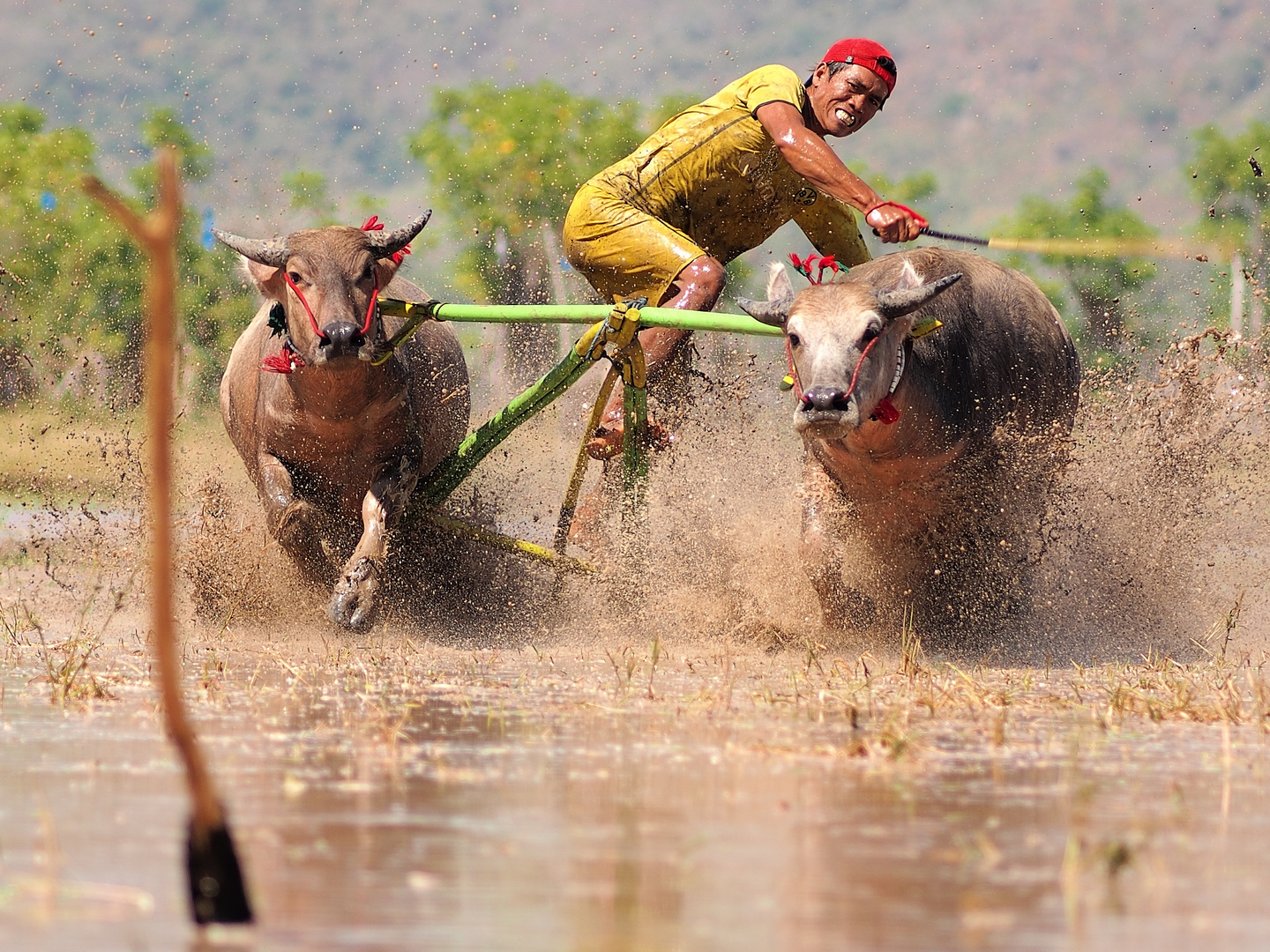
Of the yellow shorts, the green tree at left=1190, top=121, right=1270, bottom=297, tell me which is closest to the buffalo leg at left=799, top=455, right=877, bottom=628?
the yellow shorts

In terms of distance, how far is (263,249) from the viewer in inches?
328

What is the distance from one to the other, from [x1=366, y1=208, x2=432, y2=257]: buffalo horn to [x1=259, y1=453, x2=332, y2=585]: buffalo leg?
1.16m

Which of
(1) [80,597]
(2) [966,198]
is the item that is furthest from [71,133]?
(2) [966,198]

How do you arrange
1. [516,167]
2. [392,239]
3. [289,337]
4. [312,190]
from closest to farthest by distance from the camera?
[289,337] < [392,239] < [516,167] < [312,190]

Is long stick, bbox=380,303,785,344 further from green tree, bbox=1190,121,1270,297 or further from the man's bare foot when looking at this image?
green tree, bbox=1190,121,1270,297

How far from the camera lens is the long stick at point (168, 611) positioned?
3.16 metres

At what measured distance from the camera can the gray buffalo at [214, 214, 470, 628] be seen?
8258 millimetres

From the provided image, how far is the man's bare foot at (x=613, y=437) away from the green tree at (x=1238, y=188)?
53425 millimetres

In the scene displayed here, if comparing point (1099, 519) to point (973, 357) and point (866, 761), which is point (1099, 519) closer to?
point (973, 357)

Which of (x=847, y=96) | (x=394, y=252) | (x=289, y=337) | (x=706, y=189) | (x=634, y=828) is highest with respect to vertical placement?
(x=847, y=96)

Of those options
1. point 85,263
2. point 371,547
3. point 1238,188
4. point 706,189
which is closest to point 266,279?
point 371,547

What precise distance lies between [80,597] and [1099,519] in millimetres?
5157

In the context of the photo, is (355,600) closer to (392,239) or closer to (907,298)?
(392,239)

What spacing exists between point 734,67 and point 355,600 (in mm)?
165836
